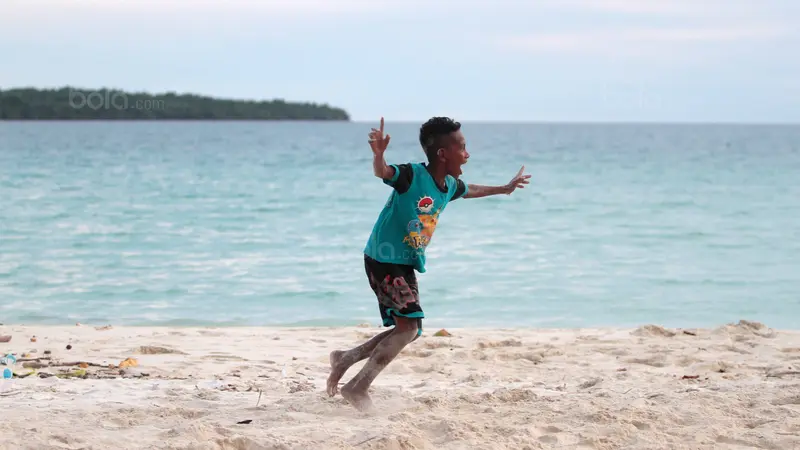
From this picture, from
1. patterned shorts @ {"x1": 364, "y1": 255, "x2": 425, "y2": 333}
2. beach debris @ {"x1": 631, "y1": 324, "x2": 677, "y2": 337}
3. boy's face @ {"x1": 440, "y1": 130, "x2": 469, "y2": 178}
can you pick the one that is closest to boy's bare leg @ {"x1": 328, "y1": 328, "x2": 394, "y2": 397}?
patterned shorts @ {"x1": 364, "y1": 255, "x2": 425, "y2": 333}

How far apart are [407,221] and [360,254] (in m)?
9.48

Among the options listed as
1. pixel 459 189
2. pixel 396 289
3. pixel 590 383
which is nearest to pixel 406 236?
pixel 396 289

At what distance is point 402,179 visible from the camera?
4242 mm

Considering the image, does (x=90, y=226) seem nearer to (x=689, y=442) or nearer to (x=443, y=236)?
(x=443, y=236)

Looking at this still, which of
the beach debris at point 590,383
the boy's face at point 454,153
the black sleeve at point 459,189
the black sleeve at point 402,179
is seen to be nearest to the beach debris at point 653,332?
the beach debris at point 590,383

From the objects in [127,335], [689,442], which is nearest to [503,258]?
[127,335]

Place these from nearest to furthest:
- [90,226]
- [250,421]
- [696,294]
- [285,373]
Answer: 1. [250,421]
2. [285,373]
3. [696,294]
4. [90,226]

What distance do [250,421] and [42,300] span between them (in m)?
6.87

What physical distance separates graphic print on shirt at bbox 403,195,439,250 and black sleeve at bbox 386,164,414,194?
105mm

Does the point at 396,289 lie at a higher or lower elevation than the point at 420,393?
higher

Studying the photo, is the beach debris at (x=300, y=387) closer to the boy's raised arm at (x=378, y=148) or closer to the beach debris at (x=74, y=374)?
the beach debris at (x=74, y=374)

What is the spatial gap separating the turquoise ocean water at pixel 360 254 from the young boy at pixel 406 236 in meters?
4.85

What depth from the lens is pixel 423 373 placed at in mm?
5609

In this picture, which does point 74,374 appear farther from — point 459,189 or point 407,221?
point 459,189
